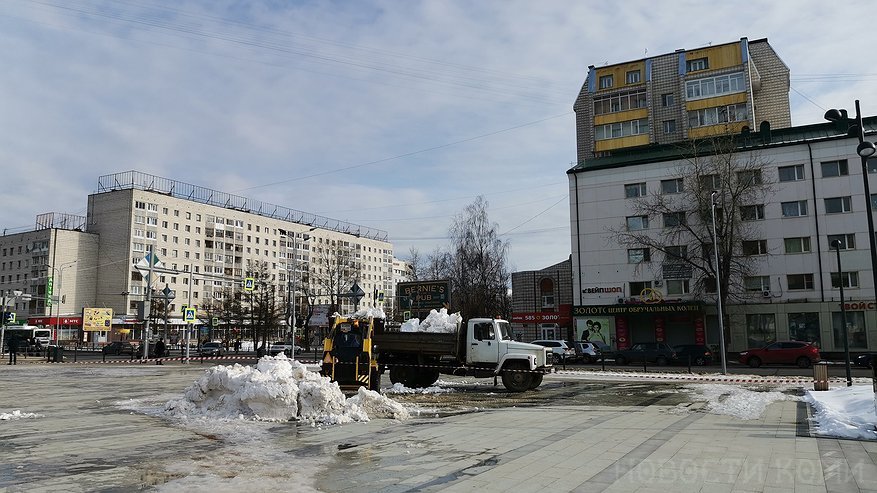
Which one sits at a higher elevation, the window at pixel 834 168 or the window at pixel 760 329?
the window at pixel 834 168

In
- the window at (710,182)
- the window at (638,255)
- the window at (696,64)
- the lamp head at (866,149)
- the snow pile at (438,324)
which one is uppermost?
the window at (696,64)

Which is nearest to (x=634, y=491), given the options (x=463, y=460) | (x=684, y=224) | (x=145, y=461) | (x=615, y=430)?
(x=463, y=460)

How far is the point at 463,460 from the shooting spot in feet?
27.9

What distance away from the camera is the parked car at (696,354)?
36.8m

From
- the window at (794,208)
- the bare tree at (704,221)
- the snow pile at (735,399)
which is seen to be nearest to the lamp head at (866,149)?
the snow pile at (735,399)

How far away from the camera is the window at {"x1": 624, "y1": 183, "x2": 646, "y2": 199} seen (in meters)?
48.7

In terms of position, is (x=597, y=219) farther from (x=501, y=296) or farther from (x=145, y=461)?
(x=145, y=461)

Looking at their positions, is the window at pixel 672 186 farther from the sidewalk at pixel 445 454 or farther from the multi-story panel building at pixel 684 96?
the sidewalk at pixel 445 454

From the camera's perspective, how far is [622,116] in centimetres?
5647

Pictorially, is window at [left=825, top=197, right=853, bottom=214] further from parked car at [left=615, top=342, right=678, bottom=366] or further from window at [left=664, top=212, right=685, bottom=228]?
parked car at [left=615, top=342, right=678, bottom=366]

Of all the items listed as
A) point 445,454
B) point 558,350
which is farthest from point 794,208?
point 445,454

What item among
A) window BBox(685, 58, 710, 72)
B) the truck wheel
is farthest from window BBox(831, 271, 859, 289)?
the truck wheel

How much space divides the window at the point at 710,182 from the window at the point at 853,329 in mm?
11626

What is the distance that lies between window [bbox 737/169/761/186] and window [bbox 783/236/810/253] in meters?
4.75
